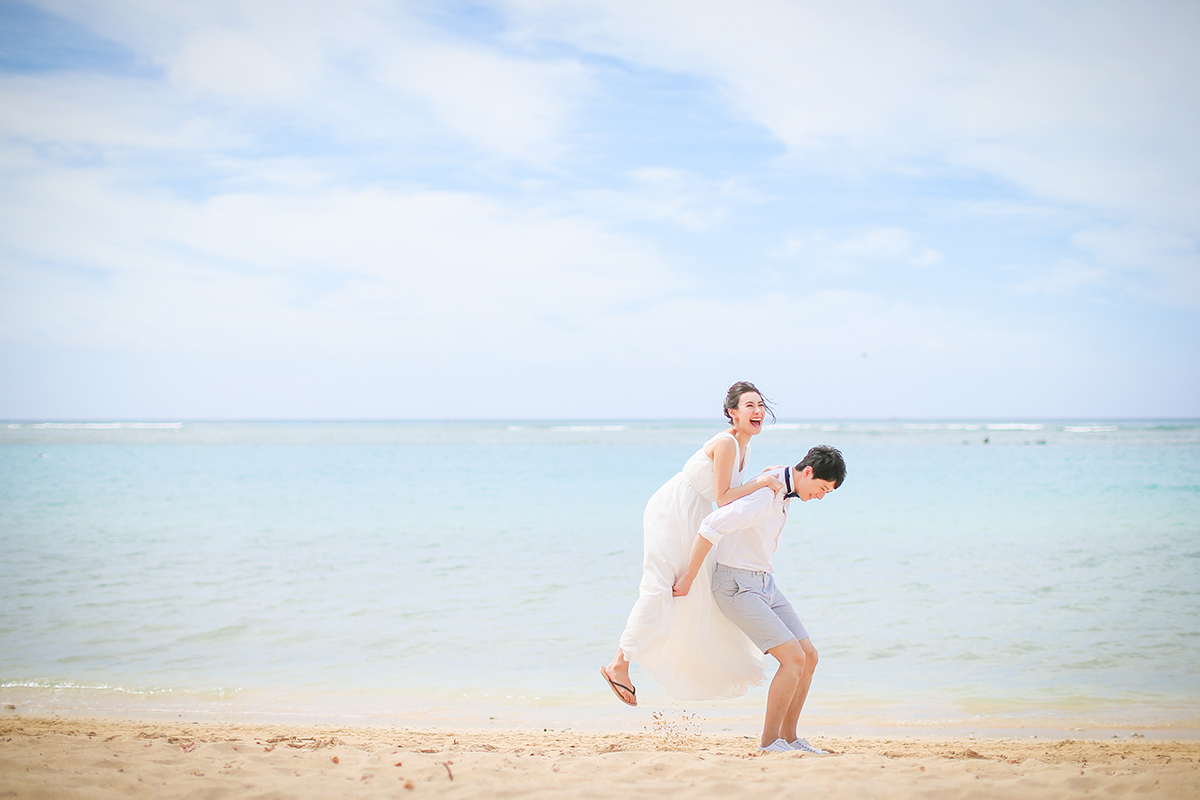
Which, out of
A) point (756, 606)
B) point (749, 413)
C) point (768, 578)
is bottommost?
point (756, 606)

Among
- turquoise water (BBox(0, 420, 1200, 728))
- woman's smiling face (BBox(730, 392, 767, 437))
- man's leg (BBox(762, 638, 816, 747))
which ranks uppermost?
woman's smiling face (BBox(730, 392, 767, 437))

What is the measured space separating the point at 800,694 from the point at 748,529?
105cm

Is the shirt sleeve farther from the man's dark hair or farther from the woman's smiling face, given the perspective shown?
the woman's smiling face

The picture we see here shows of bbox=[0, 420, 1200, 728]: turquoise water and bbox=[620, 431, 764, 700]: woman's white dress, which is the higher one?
bbox=[620, 431, 764, 700]: woman's white dress

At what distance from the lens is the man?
14.2 ft

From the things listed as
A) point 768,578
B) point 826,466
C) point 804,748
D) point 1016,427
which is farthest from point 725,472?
point 1016,427

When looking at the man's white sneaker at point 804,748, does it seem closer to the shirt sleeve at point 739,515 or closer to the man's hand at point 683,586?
the man's hand at point 683,586

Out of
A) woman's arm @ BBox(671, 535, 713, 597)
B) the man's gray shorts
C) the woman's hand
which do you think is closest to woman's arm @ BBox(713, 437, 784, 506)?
the woman's hand

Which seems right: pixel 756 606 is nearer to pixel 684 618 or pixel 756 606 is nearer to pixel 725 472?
pixel 684 618

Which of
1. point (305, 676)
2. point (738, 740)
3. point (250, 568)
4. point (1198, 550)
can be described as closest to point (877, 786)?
point (738, 740)

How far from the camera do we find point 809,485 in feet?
14.4

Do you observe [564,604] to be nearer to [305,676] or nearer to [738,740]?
[305,676]

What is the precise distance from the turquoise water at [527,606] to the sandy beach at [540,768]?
99cm

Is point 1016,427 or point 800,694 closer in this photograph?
point 800,694
